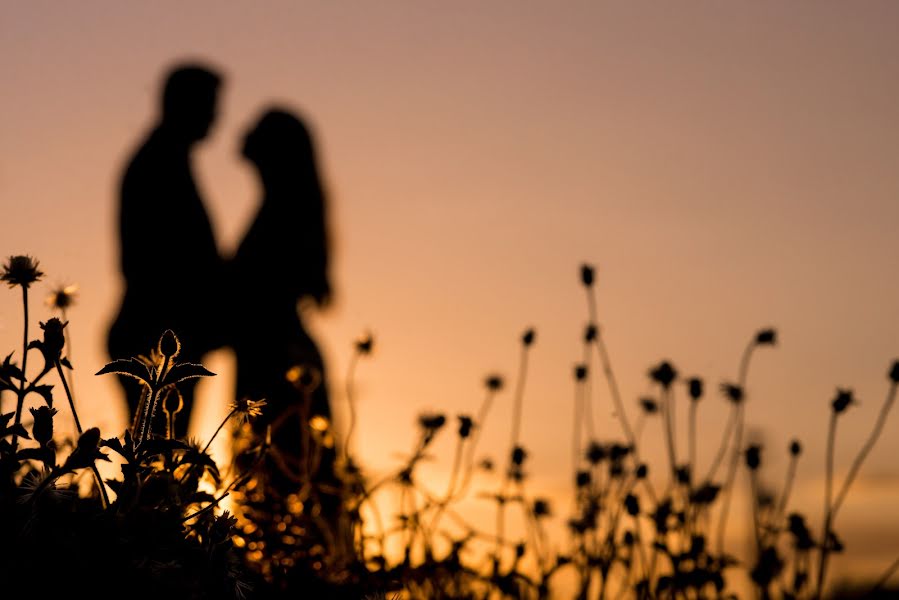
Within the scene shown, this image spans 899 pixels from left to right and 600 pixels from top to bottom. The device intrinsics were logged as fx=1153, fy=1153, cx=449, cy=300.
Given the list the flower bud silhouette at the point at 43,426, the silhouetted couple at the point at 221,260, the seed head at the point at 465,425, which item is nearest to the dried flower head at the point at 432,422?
the seed head at the point at 465,425

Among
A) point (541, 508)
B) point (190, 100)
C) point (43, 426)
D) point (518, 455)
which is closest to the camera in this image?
point (43, 426)

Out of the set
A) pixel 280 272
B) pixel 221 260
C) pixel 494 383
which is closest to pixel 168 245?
pixel 221 260

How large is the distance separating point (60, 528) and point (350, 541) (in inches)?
63.6

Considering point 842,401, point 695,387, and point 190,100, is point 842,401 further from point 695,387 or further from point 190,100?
point 190,100

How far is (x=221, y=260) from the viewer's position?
6.59 metres

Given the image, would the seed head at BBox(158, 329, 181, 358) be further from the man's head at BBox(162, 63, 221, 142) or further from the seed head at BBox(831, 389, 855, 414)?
the man's head at BBox(162, 63, 221, 142)

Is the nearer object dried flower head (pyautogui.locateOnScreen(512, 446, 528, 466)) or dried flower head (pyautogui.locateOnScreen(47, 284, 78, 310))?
dried flower head (pyautogui.locateOnScreen(47, 284, 78, 310))

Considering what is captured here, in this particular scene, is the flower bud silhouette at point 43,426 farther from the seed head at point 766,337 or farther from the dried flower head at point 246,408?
the seed head at point 766,337

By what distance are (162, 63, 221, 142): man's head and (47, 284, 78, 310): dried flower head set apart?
4331 millimetres

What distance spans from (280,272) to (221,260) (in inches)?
31.8

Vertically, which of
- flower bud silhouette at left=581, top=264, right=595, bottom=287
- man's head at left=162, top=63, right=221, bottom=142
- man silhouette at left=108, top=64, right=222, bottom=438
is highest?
man's head at left=162, top=63, right=221, bottom=142

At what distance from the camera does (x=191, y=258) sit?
6.24 m

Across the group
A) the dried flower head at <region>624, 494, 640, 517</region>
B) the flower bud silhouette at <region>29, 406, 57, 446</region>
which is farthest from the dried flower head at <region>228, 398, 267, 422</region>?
the dried flower head at <region>624, 494, 640, 517</region>

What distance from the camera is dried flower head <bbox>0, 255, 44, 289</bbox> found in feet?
6.08
